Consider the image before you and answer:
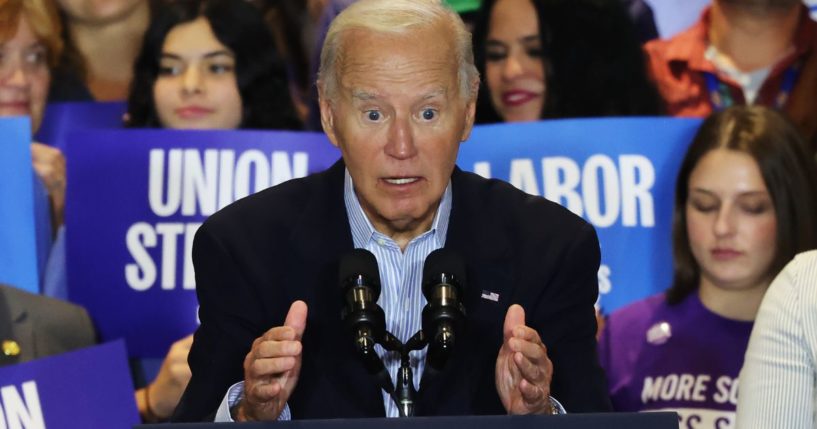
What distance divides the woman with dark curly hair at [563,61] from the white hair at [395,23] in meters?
2.07

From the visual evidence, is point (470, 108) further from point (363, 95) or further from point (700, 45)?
point (700, 45)

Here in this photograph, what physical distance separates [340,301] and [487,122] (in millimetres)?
2392

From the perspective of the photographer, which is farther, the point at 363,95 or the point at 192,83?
the point at 192,83

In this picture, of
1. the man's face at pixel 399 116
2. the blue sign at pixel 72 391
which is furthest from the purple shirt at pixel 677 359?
the man's face at pixel 399 116

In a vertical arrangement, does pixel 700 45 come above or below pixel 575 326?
above

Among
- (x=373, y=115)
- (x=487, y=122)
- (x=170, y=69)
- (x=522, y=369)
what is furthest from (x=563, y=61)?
(x=522, y=369)

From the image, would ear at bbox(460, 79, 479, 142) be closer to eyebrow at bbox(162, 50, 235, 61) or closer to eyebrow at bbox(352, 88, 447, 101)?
eyebrow at bbox(352, 88, 447, 101)

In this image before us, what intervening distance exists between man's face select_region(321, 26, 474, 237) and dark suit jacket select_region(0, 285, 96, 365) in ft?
5.78

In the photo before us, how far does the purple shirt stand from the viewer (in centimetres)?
412

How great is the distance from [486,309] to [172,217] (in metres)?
2.05

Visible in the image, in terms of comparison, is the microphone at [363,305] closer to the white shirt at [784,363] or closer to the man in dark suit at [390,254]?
the man in dark suit at [390,254]

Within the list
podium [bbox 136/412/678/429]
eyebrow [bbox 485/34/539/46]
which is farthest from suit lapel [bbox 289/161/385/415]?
eyebrow [bbox 485/34/539/46]

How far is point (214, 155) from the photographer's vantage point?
4516mm

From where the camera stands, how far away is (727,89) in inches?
190
